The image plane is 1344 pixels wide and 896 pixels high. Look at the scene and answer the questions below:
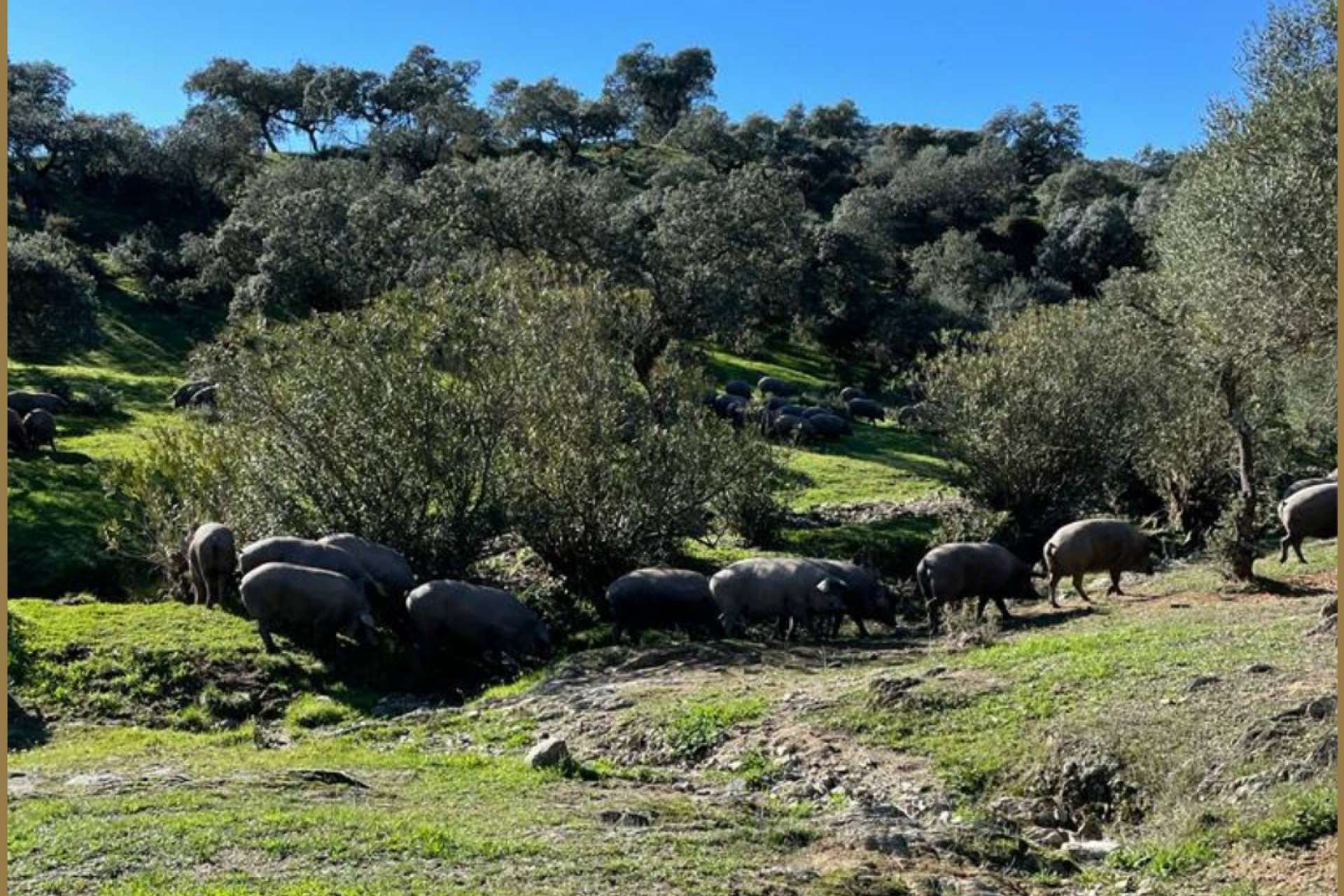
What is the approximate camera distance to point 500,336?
24.6m

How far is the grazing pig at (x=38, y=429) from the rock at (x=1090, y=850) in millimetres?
33098

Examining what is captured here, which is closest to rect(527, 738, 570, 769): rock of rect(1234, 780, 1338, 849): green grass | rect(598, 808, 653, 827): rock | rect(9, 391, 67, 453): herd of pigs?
rect(598, 808, 653, 827): rock

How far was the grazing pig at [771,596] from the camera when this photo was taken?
21750 millimetres

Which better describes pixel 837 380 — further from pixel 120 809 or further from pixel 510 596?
pixel 120 809

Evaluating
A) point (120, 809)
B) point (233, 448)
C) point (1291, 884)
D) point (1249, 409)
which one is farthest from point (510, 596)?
point (1249, 409)

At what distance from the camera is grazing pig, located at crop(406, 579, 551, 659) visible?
67.8 ft

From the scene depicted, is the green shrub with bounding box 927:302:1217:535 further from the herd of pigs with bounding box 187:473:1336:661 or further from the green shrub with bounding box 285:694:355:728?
the green shrub with bounding box 285:694:355:728

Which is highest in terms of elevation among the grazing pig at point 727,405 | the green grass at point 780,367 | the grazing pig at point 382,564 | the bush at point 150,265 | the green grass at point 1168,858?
the bush at point 150,265

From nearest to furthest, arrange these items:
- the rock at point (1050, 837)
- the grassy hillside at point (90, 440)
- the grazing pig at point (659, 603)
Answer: the rock at point (1050, 837) < the grazing pig at point (659, 603) < the grassy hillside at point (90, 440)

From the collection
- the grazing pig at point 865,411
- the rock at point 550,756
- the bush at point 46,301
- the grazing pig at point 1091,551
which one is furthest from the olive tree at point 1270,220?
the bush at point 46,301

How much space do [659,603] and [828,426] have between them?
1022 inches

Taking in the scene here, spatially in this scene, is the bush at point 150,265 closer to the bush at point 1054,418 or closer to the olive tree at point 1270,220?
the bush at point 1054,418

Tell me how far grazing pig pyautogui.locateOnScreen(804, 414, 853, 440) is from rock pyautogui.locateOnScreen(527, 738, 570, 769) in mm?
33728

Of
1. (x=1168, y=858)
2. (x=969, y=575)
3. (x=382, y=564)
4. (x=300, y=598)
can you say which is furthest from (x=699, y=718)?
(x=382, y=564)
